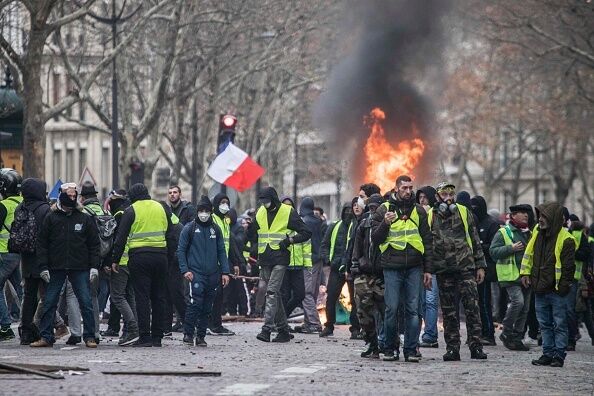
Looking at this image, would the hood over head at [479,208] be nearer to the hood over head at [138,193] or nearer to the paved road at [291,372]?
the paved road at [291,372]

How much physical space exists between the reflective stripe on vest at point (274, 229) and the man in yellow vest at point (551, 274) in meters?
3.81

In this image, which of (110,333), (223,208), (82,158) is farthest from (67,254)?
(82,158)

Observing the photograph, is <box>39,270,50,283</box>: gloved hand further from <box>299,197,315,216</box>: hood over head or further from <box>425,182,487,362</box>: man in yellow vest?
<box>299,197,315,216</box>: hood over head

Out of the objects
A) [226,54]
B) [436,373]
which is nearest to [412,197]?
[436,373]

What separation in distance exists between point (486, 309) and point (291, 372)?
6.15 meters

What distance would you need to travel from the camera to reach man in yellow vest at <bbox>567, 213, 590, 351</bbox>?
72.1ft

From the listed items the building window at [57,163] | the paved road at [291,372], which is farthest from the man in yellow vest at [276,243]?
the building window at [57,163]

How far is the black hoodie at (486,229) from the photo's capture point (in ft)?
72.5

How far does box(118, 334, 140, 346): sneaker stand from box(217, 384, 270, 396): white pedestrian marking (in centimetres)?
535

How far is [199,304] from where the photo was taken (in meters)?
20.2

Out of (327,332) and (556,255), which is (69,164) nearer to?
(327,332)

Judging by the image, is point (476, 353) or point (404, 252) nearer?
point (404, 252)

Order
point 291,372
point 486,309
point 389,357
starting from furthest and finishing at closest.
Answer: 1. point 486,309
2. point 389,357
3. point 291,372

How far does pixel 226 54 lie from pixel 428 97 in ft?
36.4
